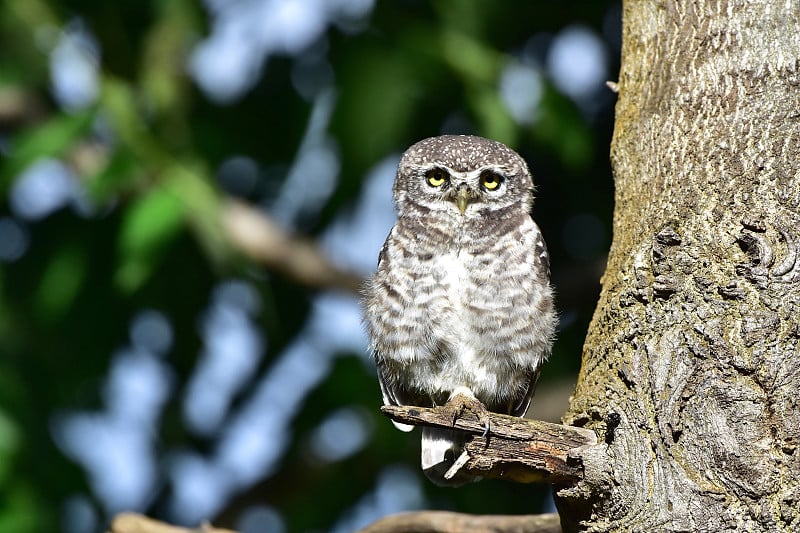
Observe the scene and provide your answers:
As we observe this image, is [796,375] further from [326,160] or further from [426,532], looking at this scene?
[326,160]

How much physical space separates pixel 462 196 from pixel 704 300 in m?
1.18

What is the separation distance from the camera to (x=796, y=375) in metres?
2.62

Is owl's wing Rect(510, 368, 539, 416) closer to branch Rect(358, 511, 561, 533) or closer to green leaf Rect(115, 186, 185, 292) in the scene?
branch Rect(358, 511, 561, 533)

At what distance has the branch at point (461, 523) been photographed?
341 centimetres

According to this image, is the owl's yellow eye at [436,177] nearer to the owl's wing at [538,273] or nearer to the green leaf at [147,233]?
the owl's wing at [538,273]

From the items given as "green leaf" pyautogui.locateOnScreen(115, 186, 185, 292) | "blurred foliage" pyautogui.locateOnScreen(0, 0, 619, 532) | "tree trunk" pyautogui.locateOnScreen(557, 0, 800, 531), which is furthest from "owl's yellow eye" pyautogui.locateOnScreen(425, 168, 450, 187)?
"green leaf" pyautogui.locateOnScreen(115, 186, 185, 292)

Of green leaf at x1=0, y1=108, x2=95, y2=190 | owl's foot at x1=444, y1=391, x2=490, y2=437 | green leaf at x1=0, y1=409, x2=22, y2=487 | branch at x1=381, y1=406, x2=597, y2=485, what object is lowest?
green leaf at x1=0, y1=409, x2=22, y2=487

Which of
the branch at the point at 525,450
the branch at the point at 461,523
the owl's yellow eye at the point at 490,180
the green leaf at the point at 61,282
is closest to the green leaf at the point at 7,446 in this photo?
the green leaf at the point at 61,282

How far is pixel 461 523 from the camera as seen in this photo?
361 cm

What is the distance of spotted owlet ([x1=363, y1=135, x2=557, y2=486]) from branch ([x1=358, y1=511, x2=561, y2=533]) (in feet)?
0.46

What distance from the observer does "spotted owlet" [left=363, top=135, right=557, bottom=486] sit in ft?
11.6

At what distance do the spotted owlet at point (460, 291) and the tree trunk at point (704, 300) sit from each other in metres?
0.54

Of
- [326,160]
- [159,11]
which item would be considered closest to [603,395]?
[326,160]

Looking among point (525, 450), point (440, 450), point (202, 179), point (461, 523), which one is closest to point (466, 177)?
point (440, 450)
